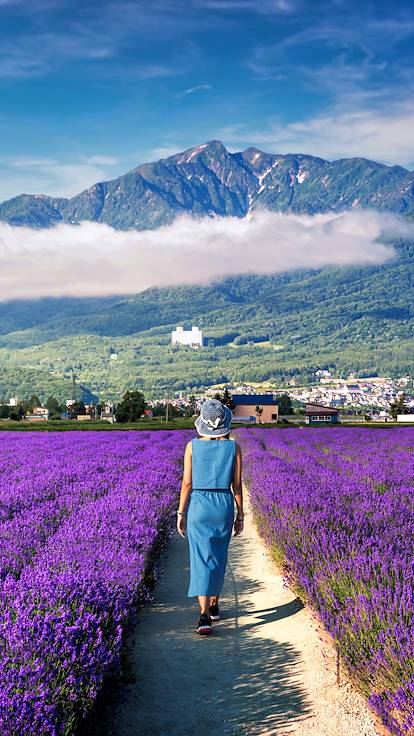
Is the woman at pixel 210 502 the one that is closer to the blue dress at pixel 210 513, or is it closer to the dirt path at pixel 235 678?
the blue dress at pixel 210 513

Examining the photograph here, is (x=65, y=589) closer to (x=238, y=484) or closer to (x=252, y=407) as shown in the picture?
(x=238, y=484)

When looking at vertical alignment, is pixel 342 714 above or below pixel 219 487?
below

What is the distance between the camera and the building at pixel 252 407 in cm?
9912

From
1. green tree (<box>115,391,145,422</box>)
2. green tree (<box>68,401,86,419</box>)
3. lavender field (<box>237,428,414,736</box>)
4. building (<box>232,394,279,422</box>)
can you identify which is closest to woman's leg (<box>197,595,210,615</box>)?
lavender field (<box>237,428,414,736</box>)

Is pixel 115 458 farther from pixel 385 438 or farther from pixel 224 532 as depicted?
pixel 385 438

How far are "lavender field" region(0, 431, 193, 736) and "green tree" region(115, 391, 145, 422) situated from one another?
66.9 metres

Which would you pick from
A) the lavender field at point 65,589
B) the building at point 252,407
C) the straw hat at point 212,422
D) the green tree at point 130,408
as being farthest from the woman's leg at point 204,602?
the building at point 252,407

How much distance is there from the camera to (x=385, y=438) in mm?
26109

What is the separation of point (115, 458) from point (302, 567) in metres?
8.99

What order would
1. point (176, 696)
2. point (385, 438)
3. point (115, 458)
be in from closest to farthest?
1. point (176, 696)
2. point (115, 458)
3. point (385, 438)

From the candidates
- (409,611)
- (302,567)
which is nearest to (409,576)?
(409,611)

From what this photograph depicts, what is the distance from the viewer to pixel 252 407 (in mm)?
104625

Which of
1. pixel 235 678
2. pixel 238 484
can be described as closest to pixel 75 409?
pixel 238 484

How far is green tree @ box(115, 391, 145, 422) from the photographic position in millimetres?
76188
